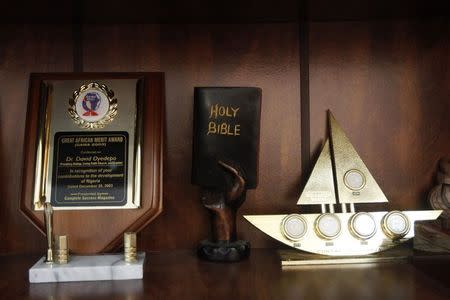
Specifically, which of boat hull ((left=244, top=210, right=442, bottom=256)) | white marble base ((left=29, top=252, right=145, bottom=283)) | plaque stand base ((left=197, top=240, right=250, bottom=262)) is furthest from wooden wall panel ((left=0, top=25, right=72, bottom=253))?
boat hull ((left=244, top=210, right=442, bottom=256))

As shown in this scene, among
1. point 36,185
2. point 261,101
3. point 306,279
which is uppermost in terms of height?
point 261,101

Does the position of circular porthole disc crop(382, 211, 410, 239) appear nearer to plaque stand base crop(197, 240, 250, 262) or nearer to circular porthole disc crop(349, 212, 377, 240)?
circular porthole disc crop(349, 212, 377, 240)

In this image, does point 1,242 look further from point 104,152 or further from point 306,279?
point 306,279

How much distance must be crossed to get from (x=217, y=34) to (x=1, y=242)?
629 millimetres

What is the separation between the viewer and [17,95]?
Answer: 1023 millimetres

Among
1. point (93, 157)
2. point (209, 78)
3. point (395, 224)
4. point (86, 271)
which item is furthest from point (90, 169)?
point (395, 224)

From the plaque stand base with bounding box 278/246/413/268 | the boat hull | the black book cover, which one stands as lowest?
the plaque stand base with bounding box 278/246/413/268

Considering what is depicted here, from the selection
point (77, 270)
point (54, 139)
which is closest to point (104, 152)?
point (54, 139)

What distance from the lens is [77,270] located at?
0.78 metres

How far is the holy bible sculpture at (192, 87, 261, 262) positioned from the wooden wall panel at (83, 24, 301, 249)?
92 millimetres

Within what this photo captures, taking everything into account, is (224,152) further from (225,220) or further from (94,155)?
(94,155)

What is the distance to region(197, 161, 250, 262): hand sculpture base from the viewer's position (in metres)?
0.89

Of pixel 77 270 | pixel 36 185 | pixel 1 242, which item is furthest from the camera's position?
pixel 1 242

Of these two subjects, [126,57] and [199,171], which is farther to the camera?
[126,57]
